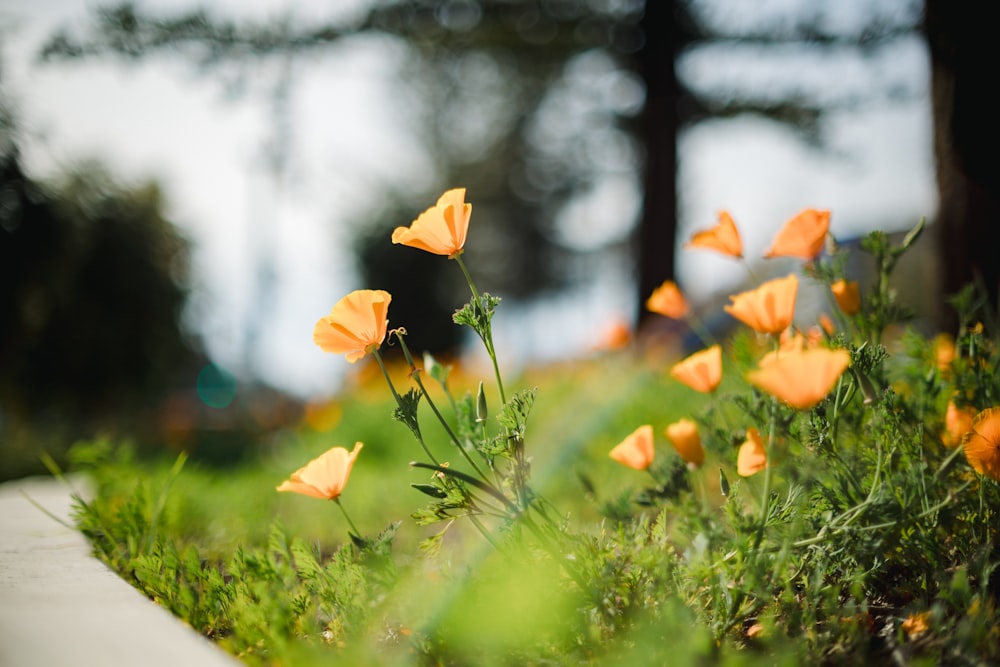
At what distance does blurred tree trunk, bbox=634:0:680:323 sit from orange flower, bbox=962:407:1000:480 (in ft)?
15.5

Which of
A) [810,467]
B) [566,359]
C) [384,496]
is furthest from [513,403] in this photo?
[566,359]

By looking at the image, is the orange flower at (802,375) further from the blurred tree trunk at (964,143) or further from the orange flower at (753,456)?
the blurred tree trunk at (964,143)

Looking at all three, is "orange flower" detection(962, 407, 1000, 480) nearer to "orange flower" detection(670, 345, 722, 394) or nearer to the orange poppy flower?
the orange poppy flower

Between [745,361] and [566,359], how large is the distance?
15.6 feet

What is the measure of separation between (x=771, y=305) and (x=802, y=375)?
306 mm

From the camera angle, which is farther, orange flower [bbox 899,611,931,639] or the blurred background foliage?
the blurred background foliage

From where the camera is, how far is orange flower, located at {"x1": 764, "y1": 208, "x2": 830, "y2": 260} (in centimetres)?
145

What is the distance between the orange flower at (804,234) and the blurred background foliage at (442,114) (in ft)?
5.40

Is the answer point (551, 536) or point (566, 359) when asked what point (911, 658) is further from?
point (566, 359)

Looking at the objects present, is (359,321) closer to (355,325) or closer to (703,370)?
(355,325)

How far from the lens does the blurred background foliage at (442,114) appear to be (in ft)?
10.4

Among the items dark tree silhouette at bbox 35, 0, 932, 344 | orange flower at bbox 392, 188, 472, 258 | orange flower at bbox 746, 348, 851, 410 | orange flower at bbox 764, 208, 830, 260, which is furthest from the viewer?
dark tree silhouette at bbox 35, 0, 932, 344

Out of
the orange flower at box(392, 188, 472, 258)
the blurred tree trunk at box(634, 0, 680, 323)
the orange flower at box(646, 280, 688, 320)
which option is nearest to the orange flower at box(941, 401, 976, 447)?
the orange flower at box(646, 280, 688, 320)

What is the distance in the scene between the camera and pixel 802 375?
99 cm
